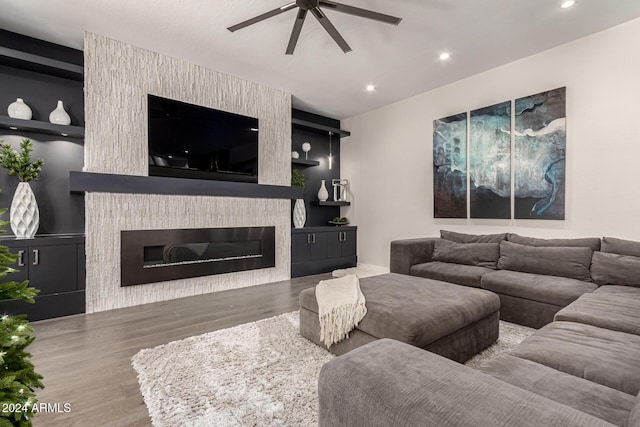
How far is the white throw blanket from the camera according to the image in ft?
6.23

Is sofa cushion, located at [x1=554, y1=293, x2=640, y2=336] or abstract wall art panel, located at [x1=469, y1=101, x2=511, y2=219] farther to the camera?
abstract wall art panel, located at [x1=469, y1=101, x2=511, y2=219]

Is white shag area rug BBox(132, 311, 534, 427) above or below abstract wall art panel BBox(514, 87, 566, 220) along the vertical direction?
below

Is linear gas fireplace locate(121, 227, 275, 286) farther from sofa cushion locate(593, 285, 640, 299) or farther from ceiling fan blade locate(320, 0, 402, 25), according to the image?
sofa cushion locate(593, 285, 640, 299)

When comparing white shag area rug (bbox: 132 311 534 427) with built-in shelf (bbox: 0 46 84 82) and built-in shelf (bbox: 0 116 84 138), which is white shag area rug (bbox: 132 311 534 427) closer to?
built-in shelf (bbox: 0 116 84 138)

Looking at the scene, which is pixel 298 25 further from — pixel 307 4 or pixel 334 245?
pixel 334 245

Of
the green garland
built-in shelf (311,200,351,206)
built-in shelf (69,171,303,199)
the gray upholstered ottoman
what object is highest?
the green garland

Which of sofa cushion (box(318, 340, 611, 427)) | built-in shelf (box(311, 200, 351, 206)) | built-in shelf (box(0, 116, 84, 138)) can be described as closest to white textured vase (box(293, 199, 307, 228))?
built-in shelf (box(311, 200, 351, 206))

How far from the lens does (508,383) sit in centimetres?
82

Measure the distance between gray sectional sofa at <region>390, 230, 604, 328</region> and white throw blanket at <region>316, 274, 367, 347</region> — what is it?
1581 mm

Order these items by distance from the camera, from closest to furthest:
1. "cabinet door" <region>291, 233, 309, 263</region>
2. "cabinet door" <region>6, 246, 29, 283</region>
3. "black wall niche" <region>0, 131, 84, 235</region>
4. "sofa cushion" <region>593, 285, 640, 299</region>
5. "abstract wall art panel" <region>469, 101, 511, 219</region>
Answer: "sofa cushion" <region>593, 285, 640, 299</region> < "cabinet door" <region>6, 246, 29, 283</region> < "black wall niche" <region>0, 131, 84, 235</region> < "abstract wall art panel" <region>469, 101, 511, 219</region> < "cabinet door" <region>291, 233, 309, 263</region>

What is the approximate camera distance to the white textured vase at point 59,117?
2988 millimetres

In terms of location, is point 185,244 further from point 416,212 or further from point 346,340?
point 416,212

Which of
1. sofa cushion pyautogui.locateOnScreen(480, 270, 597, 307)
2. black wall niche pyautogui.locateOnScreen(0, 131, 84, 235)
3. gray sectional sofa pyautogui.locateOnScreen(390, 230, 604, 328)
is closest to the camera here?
sofa cushion pyautogui.locateOnScreen(480, 270, 597, 307)

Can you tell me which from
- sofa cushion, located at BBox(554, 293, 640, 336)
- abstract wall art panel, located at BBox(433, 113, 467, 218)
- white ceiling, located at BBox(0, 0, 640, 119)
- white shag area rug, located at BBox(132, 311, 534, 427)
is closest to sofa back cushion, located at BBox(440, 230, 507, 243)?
abstract wall art panel, located at BBox(433, 113, 467, 218)
